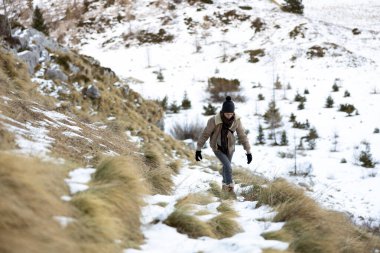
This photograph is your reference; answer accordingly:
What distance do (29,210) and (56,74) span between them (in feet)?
26.8

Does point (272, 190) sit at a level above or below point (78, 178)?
below

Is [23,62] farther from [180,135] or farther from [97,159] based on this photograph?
[180,135]

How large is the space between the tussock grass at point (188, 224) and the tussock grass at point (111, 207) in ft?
1.03

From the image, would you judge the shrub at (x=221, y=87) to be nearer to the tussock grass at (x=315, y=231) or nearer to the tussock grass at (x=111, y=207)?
the tussock grass at (x=315, y=231)

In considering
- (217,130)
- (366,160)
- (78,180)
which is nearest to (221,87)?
(366,160)

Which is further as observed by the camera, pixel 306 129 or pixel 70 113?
pixel 306 129

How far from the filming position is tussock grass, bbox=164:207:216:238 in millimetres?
3131

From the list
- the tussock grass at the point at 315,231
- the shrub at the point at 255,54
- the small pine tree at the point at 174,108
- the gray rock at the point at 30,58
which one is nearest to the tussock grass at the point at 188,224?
the tussock grass at the point at 315,231

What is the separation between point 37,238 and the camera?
2010 millimetres

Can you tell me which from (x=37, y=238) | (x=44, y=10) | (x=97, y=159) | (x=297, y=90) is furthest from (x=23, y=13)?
(x=37, y=238)

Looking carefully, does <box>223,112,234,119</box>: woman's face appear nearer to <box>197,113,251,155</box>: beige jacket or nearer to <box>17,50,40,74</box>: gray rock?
<box>197,113,251,155</box>: beige jacket

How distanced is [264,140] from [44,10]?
3408 centimetres

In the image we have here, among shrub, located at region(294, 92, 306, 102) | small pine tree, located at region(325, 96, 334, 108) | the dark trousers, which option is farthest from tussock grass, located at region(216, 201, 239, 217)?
shrub, located at region(294, 92, 306, 102)

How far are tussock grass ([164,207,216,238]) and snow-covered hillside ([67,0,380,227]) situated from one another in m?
3.48
